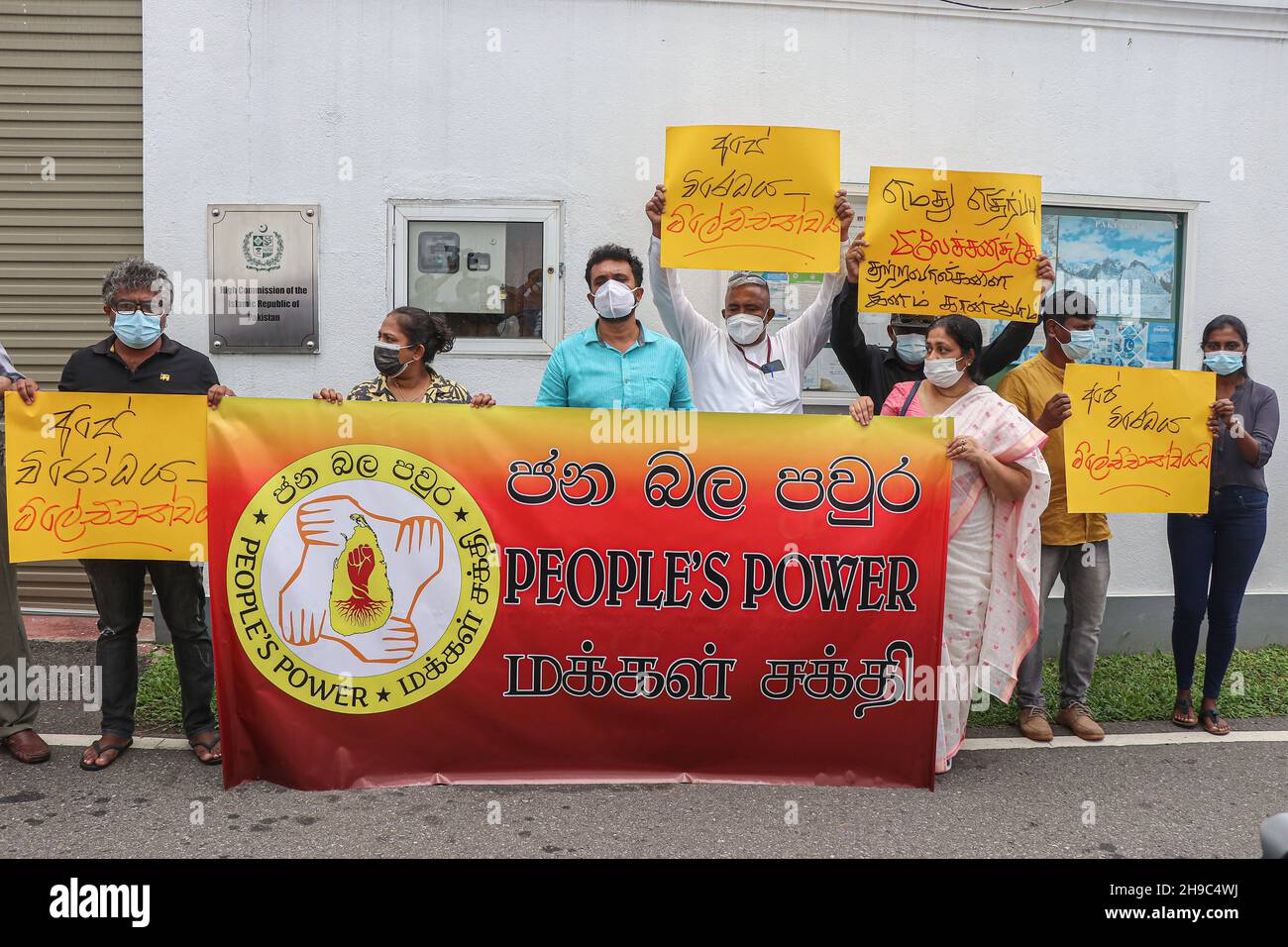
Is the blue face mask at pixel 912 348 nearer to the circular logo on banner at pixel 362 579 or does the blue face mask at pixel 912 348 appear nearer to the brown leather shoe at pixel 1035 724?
the brown leather shoe at pixel 1035 724

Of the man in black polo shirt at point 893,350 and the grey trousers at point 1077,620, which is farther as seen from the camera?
the grey trousers at point 1077,620

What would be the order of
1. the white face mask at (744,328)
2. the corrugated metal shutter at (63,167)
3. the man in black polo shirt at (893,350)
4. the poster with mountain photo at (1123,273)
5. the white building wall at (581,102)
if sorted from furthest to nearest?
1. the poster with mountain photo at (1123,273)
2. the corrugated metal shutter at (63,167)
3. the white building wall at (581,102)
4. the man in black polo shirt at (893,350)
5. the white face mask at (744,328)

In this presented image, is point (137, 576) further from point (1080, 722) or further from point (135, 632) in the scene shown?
point (1080, 722)

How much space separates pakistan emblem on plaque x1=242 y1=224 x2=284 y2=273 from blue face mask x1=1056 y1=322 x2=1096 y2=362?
433cm

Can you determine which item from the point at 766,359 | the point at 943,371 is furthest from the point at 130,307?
the point at 943,371

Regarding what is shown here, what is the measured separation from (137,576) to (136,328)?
106 cm

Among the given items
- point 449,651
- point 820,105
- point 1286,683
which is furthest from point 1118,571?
point 449,651

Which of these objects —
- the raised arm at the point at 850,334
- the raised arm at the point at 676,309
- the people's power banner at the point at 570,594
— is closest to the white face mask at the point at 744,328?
the raised arm at the point at 676,309

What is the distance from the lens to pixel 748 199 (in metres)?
4.35

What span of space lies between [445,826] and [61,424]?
2249 millimetres

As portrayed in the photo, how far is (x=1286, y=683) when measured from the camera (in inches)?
227

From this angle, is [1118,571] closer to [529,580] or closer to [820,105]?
[820,105]

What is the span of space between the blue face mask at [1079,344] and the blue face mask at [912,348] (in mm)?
667

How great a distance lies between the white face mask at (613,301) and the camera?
4289 mm
